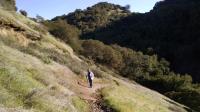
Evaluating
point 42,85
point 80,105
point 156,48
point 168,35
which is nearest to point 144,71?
point 156,48

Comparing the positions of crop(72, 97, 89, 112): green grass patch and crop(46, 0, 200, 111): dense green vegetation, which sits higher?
crop(72, 97, 89, 112): green grass patch

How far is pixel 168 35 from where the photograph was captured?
176 m

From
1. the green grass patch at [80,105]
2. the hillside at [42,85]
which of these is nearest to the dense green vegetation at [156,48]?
the hillside at [42,85]

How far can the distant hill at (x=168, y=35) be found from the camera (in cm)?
15538

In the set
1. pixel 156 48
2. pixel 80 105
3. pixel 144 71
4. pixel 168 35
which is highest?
pixel 80 105

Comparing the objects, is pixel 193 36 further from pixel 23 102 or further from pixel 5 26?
pixel 23 102

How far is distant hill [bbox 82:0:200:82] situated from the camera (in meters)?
155

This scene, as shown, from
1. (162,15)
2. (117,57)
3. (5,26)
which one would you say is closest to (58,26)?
(117,57)

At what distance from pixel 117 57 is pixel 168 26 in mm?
79328

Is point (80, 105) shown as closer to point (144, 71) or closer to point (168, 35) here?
point (144, 71)

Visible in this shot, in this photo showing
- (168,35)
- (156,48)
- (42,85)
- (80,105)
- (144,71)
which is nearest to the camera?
(42,85)

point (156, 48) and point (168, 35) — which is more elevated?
point (168, 35)

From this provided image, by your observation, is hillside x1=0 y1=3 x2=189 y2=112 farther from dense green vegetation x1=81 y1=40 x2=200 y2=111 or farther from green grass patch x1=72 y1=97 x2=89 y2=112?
dense green vegetation x1=81 y1=40 x2=200 y2=111

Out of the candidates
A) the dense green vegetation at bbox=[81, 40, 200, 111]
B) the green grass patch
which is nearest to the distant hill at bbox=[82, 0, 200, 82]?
the dense green vegetation at bbox=[81, 40, 200, 111]
